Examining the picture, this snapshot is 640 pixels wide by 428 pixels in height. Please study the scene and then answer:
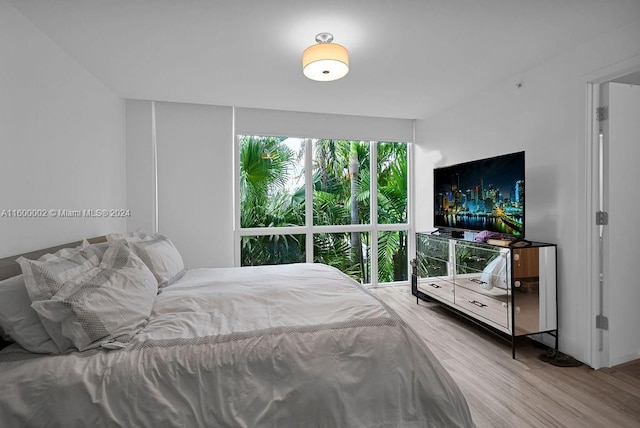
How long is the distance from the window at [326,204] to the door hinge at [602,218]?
2578mm

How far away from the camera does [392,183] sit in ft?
16.3

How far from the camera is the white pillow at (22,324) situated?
139 centimetres

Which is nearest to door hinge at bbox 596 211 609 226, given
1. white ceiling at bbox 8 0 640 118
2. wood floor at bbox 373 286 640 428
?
wood floor at bbox 373 286 640 428

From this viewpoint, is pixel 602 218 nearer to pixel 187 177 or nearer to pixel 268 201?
pixel 268 201

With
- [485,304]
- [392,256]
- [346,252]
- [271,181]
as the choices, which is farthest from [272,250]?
[485,304]

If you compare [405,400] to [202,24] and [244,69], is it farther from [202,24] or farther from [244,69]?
[244,69]

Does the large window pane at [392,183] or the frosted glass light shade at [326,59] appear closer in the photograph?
the frosted glass light shade at [326,59]

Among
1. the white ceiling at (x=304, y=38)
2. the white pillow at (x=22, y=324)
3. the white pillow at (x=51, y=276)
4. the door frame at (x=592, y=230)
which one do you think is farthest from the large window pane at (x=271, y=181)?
the door frame at (x=592, y=230)

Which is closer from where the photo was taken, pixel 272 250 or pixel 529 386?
pixel 529 386

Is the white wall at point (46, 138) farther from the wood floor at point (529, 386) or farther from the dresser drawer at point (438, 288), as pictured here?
the dresser drawer at point (438, 288)

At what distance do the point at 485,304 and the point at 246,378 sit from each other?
8.19 feet

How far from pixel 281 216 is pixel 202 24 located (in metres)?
2.67

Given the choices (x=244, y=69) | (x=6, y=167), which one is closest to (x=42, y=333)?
(x=6, y=167)

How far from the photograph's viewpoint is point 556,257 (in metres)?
2.80
